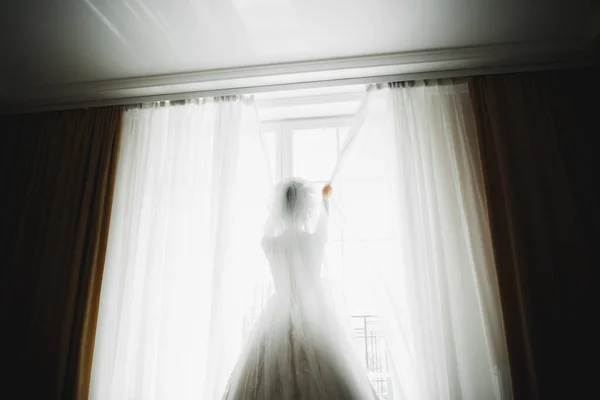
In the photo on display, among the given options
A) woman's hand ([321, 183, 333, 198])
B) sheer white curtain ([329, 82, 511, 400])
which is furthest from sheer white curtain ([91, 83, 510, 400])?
woman's hand ([321, 183, 333, 198])

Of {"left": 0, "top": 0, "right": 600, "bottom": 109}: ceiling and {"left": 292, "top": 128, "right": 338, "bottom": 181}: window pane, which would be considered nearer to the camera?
{"left": 0, "top": 0, "right": 600, "bottom": 109}: ceiling

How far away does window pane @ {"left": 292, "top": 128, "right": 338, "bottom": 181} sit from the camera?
7.73 feet

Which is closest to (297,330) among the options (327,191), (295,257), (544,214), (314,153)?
(295,257)

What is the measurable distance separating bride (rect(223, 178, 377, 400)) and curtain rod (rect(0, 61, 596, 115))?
802 mm

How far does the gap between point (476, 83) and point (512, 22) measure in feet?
1.14

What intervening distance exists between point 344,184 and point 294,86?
2.39ft

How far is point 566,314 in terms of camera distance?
1725 millimetres

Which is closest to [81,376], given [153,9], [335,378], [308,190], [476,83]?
[335,378]

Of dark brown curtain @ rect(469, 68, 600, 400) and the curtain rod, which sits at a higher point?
the curtain rod

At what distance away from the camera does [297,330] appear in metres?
1.49

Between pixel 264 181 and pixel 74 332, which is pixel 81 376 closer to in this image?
pixel 74 332

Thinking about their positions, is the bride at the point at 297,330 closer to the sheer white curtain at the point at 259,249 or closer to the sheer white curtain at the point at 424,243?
the sheer white curtain at the point at 259,249

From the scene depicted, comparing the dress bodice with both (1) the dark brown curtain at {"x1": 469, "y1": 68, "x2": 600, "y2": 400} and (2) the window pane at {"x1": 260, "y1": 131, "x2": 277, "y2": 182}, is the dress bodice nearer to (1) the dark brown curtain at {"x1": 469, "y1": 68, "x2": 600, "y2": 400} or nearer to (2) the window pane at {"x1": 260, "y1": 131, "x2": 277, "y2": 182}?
(2) the window pane at {"x1": 260, "y1": 131, "x2": 277, "y2": 182}

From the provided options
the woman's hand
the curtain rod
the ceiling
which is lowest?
the woman's hand
